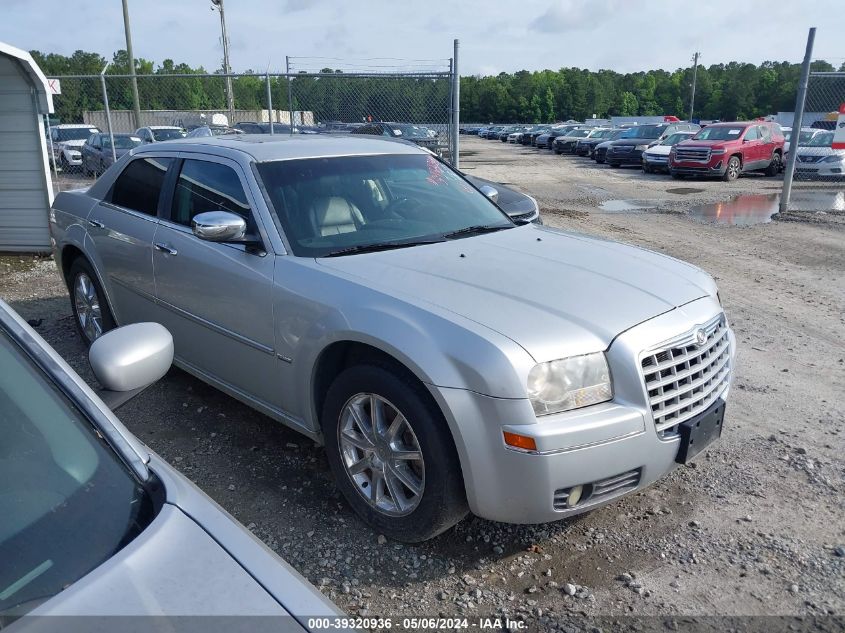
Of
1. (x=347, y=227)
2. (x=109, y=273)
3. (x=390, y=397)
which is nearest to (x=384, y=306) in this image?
(x=390, y=397)

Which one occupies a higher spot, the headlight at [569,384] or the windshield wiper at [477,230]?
the windshield wiper at [477,230]

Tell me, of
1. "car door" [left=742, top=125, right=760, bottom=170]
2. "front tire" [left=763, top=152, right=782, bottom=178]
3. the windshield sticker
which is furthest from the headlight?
"front tire" [left=763, top=152, right=782, bottom=178]

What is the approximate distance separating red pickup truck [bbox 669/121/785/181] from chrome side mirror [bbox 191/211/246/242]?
767 inches

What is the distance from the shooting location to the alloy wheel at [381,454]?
3039mm

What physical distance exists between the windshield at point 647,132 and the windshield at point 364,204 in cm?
2435

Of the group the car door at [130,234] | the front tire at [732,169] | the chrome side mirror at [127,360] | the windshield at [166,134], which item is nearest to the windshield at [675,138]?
the front tire at [732,169]

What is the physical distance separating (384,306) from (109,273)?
297cm

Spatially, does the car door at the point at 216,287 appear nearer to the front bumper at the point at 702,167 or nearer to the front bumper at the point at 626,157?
the front bumper at the point at 702,167

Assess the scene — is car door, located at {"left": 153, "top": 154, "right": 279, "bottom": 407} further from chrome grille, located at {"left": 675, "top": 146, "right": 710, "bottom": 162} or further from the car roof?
chrome grille, located at {"left": 675, "top": 146, "right": 710, "bottom": 162}

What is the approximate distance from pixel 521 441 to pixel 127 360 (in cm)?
141

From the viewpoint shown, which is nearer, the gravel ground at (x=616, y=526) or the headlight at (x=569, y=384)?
the headlight at (x=569, y=384)

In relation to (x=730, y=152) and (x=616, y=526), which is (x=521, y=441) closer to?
(x=616, y=526)

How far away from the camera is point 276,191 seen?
3.84m

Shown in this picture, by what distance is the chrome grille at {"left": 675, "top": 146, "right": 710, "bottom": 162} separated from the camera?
20.3 meters
